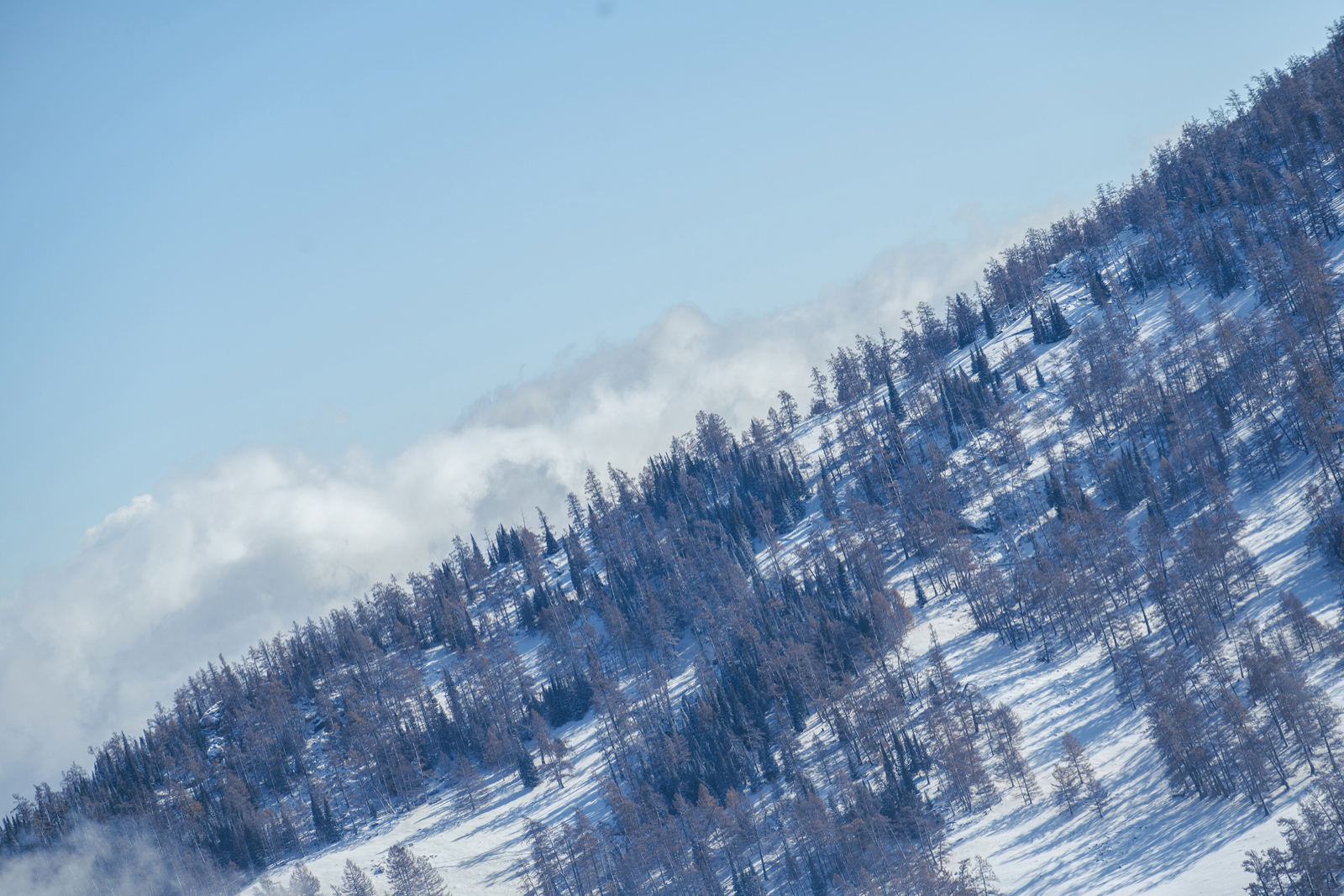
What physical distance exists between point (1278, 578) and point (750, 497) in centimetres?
10523

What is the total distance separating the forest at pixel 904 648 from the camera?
8506 cm

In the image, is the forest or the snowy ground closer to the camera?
the snowy ground

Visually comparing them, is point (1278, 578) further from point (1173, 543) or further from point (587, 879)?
point (587, 879)

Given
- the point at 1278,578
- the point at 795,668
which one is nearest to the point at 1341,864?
the point at 1278,578

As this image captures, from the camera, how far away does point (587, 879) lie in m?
111

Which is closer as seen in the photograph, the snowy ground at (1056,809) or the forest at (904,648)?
the snowy ground at (1056,809)

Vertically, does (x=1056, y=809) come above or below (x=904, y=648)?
below

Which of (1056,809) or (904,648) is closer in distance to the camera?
(1056,809)

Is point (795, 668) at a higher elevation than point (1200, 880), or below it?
higher

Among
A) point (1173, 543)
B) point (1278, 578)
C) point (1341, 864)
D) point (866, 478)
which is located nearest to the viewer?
point (1341, 864)

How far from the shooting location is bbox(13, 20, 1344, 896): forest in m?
85.1

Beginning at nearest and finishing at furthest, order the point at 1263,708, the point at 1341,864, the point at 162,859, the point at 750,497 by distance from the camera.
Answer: the point at 1341,864 → the point at 1263,708 → the point at 162,859 → the point at 750,497

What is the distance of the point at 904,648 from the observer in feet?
393

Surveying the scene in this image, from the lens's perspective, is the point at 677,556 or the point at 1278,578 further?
the point at 677,556
